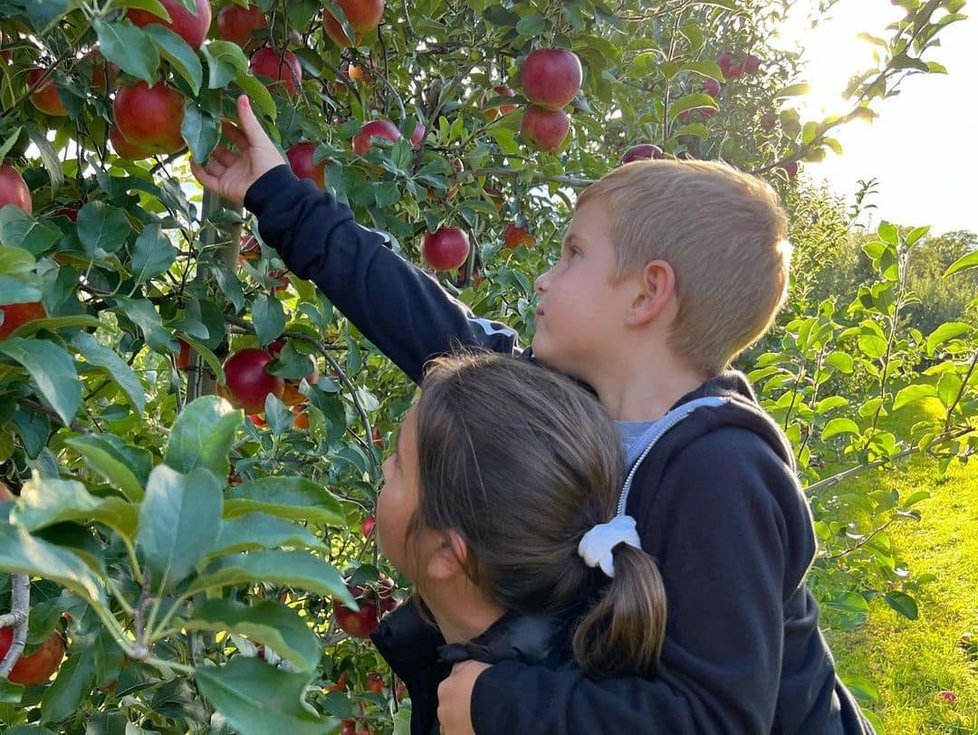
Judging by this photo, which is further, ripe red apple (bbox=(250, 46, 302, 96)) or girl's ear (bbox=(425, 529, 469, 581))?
ripe red apple (bbox=(250, 46, 302, 96))

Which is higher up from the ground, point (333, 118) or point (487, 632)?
point (333, 118)

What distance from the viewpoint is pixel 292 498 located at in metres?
0.60

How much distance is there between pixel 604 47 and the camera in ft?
5.86

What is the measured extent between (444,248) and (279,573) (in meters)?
1.32

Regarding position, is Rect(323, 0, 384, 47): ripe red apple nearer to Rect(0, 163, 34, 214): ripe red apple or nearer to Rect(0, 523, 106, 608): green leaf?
Rect(0, 163, 34, 214): ripe red apple

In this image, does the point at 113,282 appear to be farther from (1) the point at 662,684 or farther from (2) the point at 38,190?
(1) the point at 662,684

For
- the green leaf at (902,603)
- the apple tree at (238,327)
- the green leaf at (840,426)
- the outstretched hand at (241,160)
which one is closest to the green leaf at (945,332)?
the apple tree at (238,327)

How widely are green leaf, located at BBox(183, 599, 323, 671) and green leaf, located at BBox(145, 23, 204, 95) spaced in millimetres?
545

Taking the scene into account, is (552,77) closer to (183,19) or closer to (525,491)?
(183,19)

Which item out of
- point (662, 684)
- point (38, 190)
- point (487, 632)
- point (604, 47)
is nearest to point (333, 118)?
point (604, 47)

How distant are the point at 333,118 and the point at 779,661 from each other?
1352 millimetres

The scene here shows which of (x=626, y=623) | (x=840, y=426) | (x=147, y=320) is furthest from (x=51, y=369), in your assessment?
(x=840, y=426)

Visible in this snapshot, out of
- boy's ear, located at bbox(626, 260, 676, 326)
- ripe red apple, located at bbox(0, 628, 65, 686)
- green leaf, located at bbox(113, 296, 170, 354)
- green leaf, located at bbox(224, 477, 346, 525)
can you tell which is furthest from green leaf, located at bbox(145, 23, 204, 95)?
ripe red apple, located at bbox(0, 628, 65, 686)

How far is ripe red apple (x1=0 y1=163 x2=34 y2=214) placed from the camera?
0.91 meters
